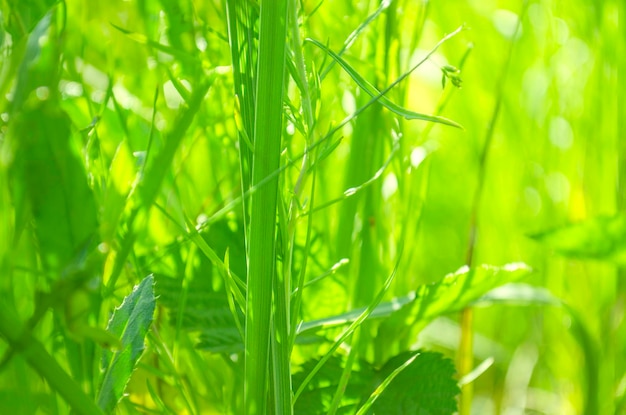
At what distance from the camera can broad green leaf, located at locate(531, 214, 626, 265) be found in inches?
25.9

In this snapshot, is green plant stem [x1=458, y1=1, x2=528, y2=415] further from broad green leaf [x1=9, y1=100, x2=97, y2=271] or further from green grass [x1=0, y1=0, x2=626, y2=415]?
broad green leaf [x1=9, y1=100, x2=97, y2=271]

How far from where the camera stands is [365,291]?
67 cm

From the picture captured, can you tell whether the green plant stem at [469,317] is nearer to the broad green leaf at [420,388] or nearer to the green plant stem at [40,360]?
the broad green leaf at [420,388]

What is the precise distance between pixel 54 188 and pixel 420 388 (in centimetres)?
30

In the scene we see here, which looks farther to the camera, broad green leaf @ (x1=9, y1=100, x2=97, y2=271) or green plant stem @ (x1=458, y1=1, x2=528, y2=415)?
green plant stem @ (x1=458, y1=1, x2=528, y2=415)

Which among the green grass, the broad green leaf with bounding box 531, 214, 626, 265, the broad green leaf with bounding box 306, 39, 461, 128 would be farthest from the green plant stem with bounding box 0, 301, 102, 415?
the broad green leaf with bounding box 531, 214, 626, 265

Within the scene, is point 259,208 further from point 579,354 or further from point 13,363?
point 579,354

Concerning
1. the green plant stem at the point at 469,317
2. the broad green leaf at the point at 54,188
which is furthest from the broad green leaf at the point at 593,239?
the broad green leaf at the point at 54,188

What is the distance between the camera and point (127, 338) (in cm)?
43

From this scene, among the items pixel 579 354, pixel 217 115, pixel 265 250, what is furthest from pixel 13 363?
pixel 579 354

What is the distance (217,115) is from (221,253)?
12cm

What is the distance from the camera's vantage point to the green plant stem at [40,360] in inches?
12.7

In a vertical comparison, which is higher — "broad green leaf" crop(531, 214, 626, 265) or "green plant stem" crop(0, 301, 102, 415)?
"broad green leaf" crop(531, 214, 626, 265)

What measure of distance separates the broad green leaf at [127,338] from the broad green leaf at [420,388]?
21 centimetres
